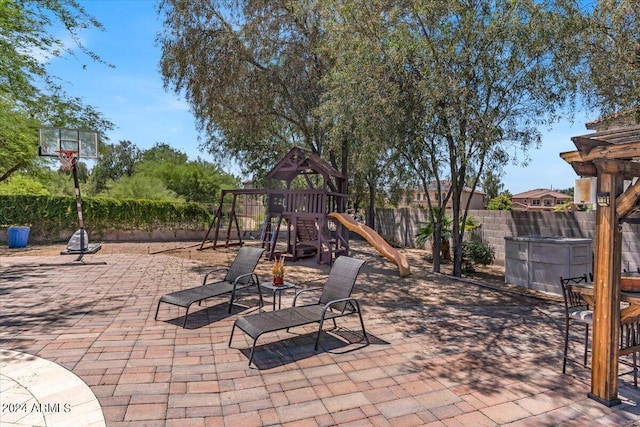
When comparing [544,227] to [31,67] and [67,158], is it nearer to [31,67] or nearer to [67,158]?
[67,158]

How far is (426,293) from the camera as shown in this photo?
23.9 ft

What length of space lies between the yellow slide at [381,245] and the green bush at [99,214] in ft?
30.9

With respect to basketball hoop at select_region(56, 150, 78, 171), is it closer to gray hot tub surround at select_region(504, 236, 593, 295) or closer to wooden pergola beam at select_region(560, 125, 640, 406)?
gray hot tub surround at select_region(504, 236, 593, 295)

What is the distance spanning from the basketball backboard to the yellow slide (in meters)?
8.01

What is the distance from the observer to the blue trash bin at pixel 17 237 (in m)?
12.5

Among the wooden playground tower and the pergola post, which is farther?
the wooden playground tower

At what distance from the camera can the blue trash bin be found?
493 inches

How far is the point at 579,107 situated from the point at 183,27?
10.5 metres

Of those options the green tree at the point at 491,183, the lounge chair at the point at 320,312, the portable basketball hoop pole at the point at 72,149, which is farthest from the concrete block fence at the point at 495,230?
the lounge chair at the point at 320,312

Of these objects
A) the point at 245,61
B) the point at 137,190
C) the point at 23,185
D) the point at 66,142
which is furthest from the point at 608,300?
the point at 23,185

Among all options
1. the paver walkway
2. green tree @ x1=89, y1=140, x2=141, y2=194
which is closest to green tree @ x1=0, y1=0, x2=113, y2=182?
the paver walkway

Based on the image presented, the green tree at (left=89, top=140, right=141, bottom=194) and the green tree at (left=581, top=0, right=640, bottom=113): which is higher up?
the green tree at (left=89, top=140, right=141, bottom=194)

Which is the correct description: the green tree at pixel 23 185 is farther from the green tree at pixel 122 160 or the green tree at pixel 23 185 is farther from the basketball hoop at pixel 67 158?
the green tree at pixel 122 160

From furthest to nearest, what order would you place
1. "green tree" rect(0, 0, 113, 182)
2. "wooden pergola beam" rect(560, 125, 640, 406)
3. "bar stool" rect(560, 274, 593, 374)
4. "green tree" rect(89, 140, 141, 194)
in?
"green tree" rect(89, 140, 141, 194)
"green tree" rect(0, 0, 113, 182)
"bar stool" rect(560, 274, 593, 374)
"wooden pergola beam" rect(560, 125, 640, 406)
